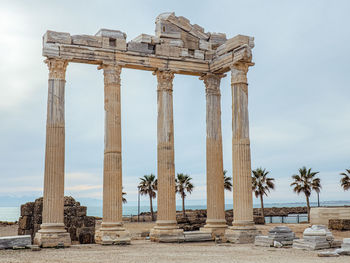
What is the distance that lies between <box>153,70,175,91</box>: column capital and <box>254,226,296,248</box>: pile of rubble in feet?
35.1

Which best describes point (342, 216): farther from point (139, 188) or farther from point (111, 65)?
point (139, 188)

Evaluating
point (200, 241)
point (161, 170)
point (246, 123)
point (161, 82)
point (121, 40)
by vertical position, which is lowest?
point (200, 241)

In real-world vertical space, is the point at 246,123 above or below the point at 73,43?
below

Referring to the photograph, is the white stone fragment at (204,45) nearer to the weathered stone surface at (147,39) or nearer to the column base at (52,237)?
the weathered stone surface at (147,39)

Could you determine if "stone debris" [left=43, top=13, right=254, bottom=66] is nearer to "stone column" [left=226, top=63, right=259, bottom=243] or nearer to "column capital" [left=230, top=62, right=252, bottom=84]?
"column capital" [left=230, top=62, right=252, bottom=84]

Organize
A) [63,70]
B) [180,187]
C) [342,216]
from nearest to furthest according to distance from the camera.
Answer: [63,70] < [342,216] < [180,187]

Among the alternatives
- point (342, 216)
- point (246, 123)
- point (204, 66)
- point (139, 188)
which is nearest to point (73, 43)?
point (204, 66)

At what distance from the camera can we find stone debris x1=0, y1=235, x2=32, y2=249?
22.0 m

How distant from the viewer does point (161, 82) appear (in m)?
29.0

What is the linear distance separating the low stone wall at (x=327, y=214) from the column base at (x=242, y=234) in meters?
20.6

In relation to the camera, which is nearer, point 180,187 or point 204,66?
point 204,66

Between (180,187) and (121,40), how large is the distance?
130ft

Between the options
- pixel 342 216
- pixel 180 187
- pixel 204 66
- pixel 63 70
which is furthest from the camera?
pixel 180 187

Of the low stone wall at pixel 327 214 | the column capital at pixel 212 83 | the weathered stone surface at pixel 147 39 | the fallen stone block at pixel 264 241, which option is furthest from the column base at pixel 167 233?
the low stone wall at pixel 327 214
